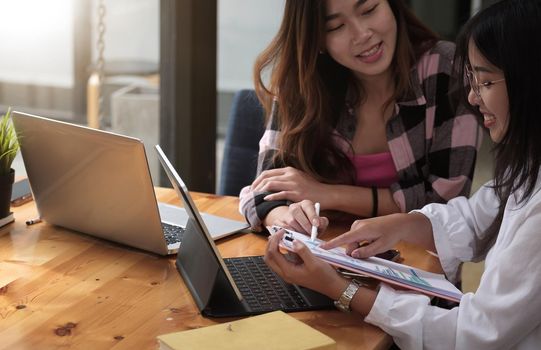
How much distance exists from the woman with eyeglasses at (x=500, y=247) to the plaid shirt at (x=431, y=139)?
0.47 meters

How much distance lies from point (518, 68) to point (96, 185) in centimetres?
84

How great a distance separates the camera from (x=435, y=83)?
Answer: 1937 millimetres

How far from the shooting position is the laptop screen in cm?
131

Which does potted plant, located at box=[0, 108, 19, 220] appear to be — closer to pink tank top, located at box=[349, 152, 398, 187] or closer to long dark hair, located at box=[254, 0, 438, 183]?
long dark hair, located at box=[254, 0, 438, 183]

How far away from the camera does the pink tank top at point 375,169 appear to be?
1982mm

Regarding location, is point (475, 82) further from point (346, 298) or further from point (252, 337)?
point (252, 337)

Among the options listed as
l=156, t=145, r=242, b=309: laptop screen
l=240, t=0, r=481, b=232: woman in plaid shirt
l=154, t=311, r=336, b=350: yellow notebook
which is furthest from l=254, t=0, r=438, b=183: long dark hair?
l=154, t=311, r=336, b=350: yellow notebook

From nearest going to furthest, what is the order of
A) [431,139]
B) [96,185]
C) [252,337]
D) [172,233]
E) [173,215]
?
1. [252,337]
2. [96,185]
3. [172,233]
4. [173,215]
5. [431,139]

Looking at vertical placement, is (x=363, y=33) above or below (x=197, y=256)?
above

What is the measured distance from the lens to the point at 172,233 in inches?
66.8

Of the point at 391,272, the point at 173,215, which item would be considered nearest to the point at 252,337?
the point at 391,272

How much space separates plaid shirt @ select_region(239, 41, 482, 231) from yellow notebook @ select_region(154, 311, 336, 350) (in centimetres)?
71

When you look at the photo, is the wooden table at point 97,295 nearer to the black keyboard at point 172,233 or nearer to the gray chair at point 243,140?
the black keyboard at point 172,233

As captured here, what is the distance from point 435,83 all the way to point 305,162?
369 millimetres
